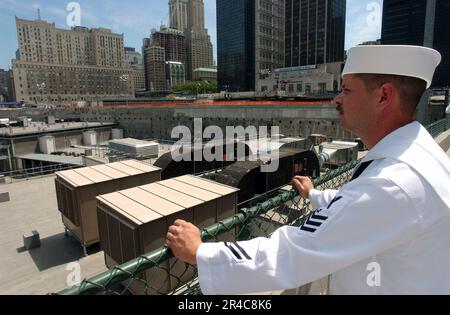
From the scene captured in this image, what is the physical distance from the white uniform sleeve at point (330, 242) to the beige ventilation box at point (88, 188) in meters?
10.7

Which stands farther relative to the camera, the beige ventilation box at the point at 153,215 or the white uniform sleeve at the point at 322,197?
the beige ventilation box at the point at 153,215

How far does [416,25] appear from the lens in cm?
7212

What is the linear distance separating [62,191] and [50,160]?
78.8 feet

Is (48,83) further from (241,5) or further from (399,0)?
(399,0)

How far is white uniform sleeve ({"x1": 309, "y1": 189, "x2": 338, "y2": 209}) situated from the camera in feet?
7.22

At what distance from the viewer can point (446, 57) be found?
7775 cm

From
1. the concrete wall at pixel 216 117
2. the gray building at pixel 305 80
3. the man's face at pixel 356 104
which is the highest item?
the gray building at pixel 305 80

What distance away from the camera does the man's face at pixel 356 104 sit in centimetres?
150

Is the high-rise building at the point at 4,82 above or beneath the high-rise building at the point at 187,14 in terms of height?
beneath

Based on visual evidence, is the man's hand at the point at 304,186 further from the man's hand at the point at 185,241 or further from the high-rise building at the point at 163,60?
the high-rise building at the point at 163,60

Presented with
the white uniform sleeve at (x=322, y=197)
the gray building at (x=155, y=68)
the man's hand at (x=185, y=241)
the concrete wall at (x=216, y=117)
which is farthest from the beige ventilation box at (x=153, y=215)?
the gray building at (x=155, y=68)

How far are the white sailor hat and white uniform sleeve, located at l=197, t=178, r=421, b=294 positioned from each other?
0.66m

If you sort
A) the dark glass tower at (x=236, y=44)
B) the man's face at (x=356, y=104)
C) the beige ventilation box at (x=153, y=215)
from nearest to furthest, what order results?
the man's face at (x=356, y=104), the beige ventilation box at (x=153, y=215), the dark glass tower at (x=236, y=44)

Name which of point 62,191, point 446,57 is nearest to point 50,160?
point 62,191
